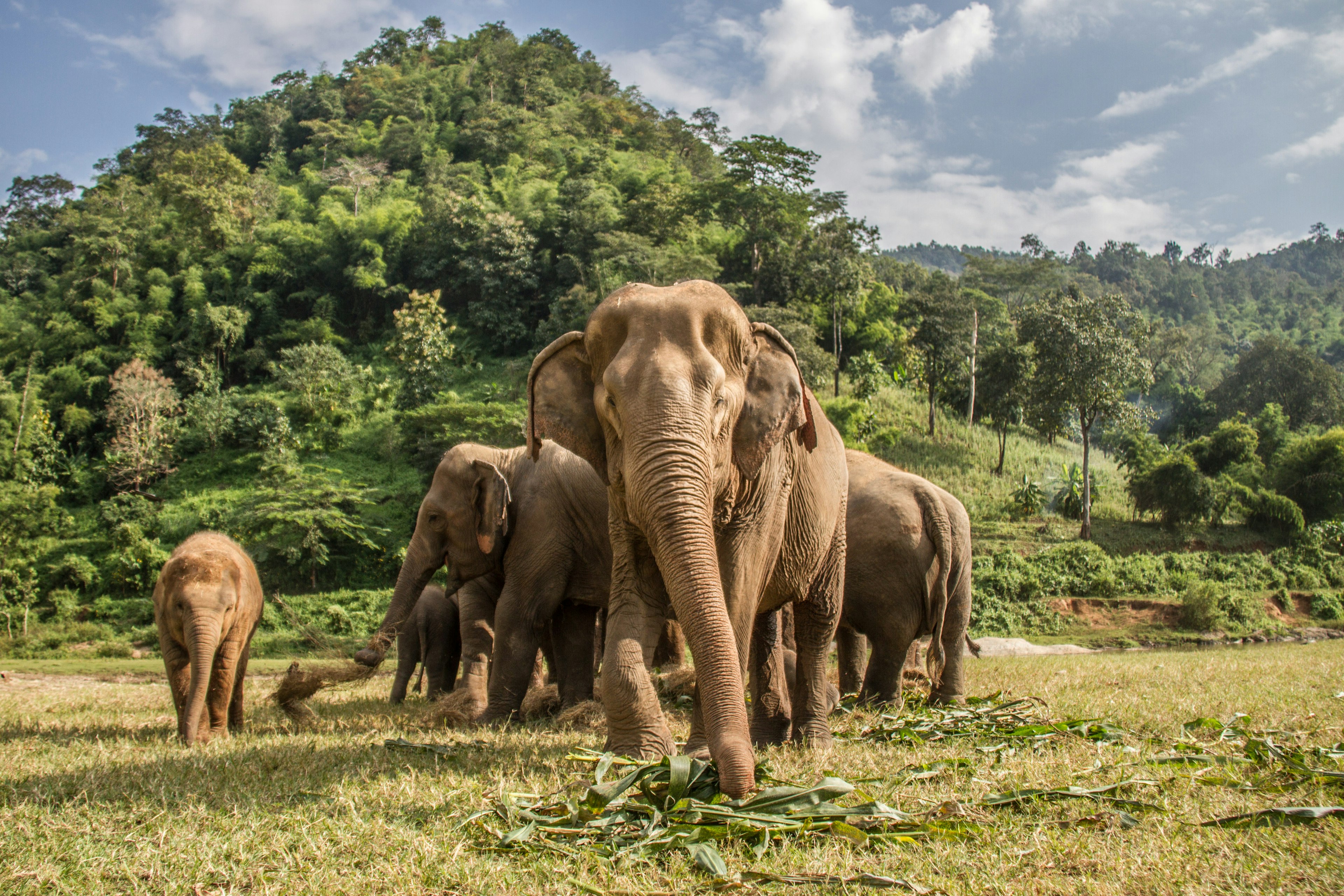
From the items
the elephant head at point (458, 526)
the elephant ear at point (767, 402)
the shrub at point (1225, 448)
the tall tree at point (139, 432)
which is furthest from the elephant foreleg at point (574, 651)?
the shrub at point (1225, 448)

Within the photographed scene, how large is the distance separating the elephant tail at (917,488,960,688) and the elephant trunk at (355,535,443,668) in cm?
494

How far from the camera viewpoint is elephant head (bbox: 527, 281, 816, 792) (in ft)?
14.0

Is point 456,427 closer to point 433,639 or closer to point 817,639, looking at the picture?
point 433,639

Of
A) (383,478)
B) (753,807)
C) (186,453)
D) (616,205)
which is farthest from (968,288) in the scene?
(753,807)

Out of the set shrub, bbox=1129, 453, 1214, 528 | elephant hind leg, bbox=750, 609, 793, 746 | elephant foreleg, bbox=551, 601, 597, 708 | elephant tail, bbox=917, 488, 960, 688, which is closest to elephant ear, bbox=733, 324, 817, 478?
elephant hind leg, bbox=750, 609, 793, 746

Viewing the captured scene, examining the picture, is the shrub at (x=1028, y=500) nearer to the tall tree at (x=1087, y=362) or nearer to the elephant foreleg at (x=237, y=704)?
the tall tree at (x=1087, y=362)

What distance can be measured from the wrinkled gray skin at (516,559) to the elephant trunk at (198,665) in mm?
1304

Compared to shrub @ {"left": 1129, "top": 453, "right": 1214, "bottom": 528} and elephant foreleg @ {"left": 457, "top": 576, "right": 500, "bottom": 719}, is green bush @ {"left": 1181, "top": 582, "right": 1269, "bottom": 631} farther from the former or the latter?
elephant foreleg @ {"left": 457, "top": 576, "right": 500, "bottom": 719}

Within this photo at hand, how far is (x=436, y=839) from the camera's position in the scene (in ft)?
11.6

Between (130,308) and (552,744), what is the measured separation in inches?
2556

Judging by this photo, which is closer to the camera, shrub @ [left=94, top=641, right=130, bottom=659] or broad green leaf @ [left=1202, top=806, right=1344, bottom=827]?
broad green leaf @ [left=1202, top=806, right=1344, bottom=827]

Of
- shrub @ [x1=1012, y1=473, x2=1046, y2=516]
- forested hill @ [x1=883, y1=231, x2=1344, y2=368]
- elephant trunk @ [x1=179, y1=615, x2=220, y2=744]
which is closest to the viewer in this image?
elephant trunk @ [x1=179, y1=615, x2=220, y2=744]

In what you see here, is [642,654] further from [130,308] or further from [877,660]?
[130,308]

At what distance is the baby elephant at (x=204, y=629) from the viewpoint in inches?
284
